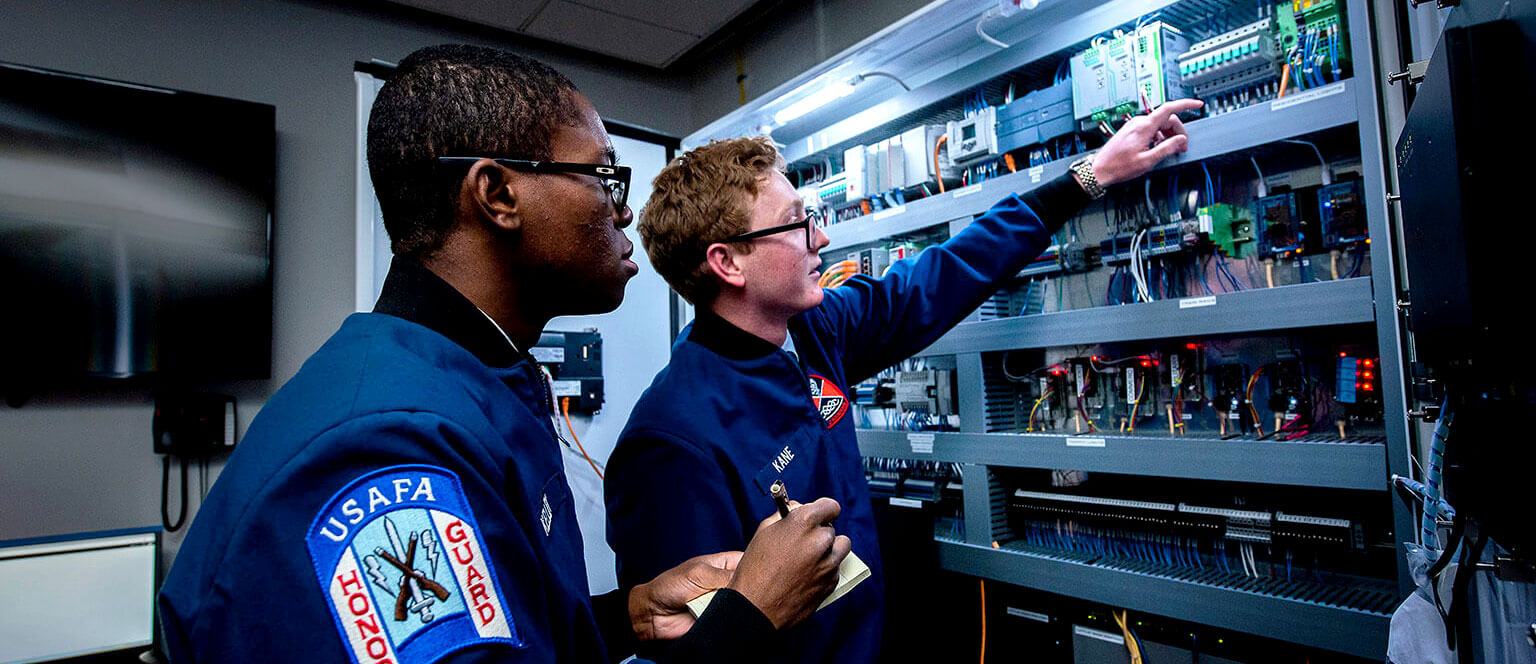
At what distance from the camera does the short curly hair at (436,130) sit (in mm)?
791

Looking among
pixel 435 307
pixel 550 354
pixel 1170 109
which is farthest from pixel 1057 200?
pixel 550 354

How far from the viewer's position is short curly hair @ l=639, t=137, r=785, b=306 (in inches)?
56.7

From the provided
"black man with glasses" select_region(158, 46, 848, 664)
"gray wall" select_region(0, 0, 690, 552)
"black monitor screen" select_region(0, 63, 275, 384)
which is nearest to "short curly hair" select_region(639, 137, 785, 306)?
"black man with glasses" select_region(158, 46, 848, 664)

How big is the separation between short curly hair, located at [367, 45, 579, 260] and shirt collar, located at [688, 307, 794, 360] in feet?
2.10

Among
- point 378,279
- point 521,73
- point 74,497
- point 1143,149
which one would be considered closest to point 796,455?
point 521,73

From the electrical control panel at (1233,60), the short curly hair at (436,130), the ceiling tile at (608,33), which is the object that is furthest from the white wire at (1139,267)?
the ceiling tile at (608,33)

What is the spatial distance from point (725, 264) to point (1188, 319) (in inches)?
37.9

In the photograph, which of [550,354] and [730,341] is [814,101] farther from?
[550,354]

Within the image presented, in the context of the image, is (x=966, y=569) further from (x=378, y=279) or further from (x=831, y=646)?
(x=378, y=279)

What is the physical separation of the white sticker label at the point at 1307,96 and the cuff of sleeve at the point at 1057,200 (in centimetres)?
37

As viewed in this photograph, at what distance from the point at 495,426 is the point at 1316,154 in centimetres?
178

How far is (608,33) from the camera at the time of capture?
11.6 feet

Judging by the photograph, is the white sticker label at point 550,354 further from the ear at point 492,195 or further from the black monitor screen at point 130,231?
the ear at point 492,195

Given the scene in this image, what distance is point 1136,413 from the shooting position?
188cm
